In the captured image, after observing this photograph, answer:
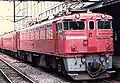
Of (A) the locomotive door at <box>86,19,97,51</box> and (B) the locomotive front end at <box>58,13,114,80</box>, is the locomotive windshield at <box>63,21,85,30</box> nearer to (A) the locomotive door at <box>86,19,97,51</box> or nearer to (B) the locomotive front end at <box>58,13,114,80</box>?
(B) the locomotive front end at <box>58,13,114,80</box>

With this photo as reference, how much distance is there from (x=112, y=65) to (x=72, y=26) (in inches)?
111

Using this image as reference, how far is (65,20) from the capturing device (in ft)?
44.2

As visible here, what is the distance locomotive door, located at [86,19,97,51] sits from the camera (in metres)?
13.3

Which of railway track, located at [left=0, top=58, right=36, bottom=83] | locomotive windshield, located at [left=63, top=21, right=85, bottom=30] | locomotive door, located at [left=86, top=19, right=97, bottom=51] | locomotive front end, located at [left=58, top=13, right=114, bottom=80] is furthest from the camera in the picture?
railway track, located at [left=0, top=58, right=36, bottom=83]

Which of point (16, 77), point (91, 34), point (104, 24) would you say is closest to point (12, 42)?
point (16, 77)

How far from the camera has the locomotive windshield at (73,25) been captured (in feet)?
44.2

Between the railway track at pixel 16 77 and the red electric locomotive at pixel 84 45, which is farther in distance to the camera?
the railway track at pixel 16 77

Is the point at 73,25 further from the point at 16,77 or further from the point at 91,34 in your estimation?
the point at 16,77

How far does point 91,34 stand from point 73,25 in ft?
2.86

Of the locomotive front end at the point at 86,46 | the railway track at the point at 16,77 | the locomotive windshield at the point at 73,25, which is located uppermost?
the locomotive windshield at the point at 73,25

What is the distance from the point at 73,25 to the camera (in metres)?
13.5

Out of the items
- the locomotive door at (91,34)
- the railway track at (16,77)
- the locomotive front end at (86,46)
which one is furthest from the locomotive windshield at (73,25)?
the railway track at (16,77)

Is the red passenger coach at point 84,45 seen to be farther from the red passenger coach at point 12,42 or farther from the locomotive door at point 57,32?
the red passenger coach at point 12,42

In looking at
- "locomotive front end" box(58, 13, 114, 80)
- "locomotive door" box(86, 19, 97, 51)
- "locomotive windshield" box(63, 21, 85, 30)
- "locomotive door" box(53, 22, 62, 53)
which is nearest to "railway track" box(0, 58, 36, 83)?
"locomotive door" box(53, 22, 62, 53)
